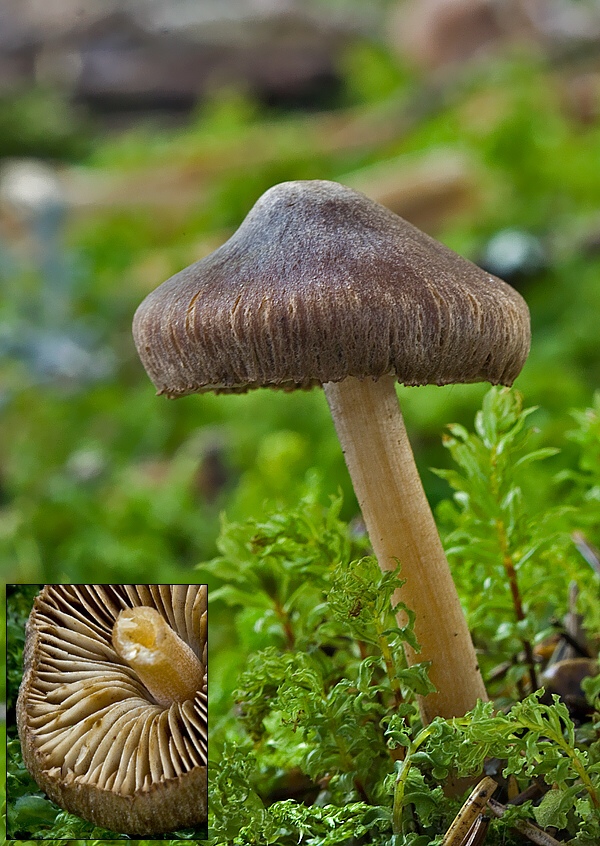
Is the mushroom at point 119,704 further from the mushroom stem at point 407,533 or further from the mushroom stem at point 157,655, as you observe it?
the mushroom stem at point 407,533

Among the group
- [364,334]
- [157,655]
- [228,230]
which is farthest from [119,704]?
[228,230]

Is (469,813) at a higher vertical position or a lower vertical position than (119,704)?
lower

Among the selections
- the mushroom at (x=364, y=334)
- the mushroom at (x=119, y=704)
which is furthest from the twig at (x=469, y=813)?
the mushroom at (x=119, y=704)

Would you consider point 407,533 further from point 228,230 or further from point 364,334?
point 228,230

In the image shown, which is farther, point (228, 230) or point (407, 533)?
point (228, 230)

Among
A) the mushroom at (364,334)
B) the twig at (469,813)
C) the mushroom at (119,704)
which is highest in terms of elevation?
the mushroom at (364,334)

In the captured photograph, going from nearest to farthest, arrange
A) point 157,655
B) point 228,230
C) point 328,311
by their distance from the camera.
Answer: point 328,311, point 157,655, point 228,230

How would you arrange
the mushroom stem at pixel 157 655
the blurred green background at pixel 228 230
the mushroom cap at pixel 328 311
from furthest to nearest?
the blurred green background at pixel 228 230
the mushroom stem at pixel 157 655
the mushroom cap at pixel 328 311
